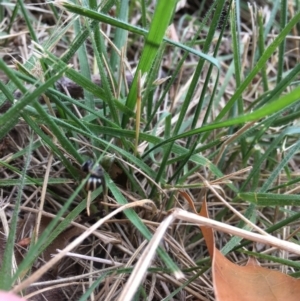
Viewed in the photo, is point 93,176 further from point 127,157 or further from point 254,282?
point 254,282

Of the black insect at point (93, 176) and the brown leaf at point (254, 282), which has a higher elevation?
the black insect at point (93, 176)

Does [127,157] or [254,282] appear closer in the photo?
[254,282]

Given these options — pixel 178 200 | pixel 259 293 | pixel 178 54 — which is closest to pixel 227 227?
pixel 259 293

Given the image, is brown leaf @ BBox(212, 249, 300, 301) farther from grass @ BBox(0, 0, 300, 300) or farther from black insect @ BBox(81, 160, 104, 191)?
black insect @ BBox(81, 160, 104, 191)

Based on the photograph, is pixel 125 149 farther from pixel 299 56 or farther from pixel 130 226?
pixel 299 56

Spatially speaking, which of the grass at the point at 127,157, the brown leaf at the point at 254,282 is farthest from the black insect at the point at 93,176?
the brown leaf at the point at 254,282

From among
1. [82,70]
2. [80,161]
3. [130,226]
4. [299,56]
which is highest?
[299,56]

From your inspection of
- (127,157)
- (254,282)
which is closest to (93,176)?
(127,157)

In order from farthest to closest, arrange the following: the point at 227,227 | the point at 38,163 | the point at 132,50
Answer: the point at 132,50 → the point at 38,163 → the point at 227,227

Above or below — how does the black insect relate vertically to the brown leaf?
above

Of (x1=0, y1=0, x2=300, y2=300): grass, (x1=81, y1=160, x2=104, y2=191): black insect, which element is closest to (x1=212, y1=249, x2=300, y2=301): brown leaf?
(x1=0, y1=0, x2=300, y2=300): grass

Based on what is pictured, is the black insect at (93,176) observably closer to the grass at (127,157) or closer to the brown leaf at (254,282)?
the grass at (127,157)
